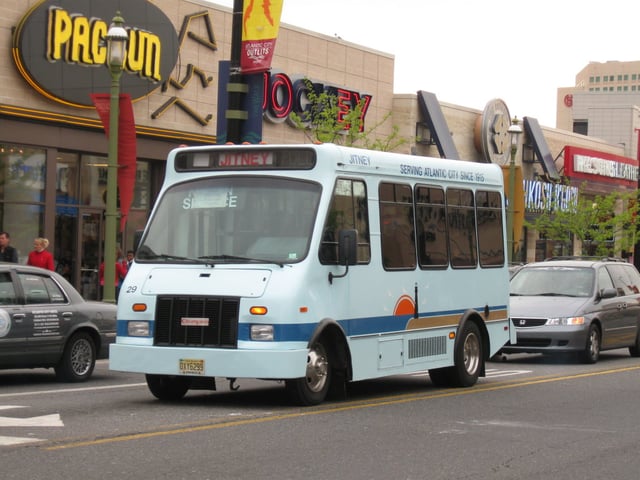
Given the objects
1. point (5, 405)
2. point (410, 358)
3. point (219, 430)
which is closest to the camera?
point (219, 430)

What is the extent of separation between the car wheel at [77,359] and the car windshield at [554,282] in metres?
8.24

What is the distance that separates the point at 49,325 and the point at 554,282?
9.50m

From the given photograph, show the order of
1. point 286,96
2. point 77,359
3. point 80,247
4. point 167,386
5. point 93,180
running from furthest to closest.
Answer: point 286,96 → point 93,180 → point 80,247 → point 77,359 → point 167,386

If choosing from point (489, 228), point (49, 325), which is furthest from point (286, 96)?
point (49, 325)

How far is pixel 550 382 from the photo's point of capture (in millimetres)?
16266

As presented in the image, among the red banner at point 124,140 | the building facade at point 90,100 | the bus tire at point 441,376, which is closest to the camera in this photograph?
the bus tire at point 441,376

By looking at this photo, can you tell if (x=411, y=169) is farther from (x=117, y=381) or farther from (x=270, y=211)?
(x=117, y=381)

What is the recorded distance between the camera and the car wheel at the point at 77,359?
15.5 meters

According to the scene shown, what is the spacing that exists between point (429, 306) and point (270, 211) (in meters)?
2.84

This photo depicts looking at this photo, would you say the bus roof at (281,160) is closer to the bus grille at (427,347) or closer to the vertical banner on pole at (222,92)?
the bus grille at (427,347)

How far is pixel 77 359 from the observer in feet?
51.7

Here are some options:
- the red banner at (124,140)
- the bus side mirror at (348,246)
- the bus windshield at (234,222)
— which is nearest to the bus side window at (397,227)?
the bus side mirror at (348,246)

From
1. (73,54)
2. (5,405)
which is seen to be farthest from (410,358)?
(73,54)

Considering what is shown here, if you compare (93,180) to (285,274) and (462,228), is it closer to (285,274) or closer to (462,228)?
(462,228)
